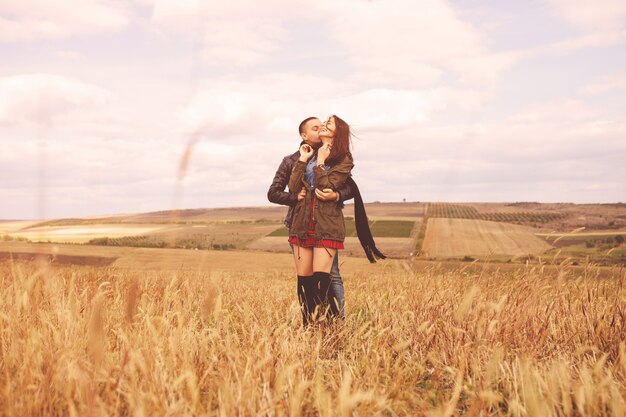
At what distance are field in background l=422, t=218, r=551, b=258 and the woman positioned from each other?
939 inches

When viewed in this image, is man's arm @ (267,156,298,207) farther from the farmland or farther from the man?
the farmland

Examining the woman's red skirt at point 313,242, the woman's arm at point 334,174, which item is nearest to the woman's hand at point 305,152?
the woman's arm at point 334,174

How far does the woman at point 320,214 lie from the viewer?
Result: 4.87m

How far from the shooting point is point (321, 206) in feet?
16.1

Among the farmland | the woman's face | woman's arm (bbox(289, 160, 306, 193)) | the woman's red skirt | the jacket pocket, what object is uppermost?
the woman's face

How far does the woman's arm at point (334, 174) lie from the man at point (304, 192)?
0.07 m

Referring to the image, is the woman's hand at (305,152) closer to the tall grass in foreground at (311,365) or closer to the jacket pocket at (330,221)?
the jacket pocket at (330,221)

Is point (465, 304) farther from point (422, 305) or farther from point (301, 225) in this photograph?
point (301, 225)

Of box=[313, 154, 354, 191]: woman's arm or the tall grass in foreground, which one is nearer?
the tall grass in foreground

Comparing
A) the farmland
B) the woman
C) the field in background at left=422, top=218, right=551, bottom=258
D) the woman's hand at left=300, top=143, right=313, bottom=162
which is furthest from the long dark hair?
the field in background at left=422, top=218, right=551, bottom=258

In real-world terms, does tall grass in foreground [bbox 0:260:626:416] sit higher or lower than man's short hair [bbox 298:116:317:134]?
lower

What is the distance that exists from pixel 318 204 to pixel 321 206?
0.03 metres

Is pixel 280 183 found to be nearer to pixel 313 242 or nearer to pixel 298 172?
pixel 298 172

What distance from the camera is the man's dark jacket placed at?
5.04m
